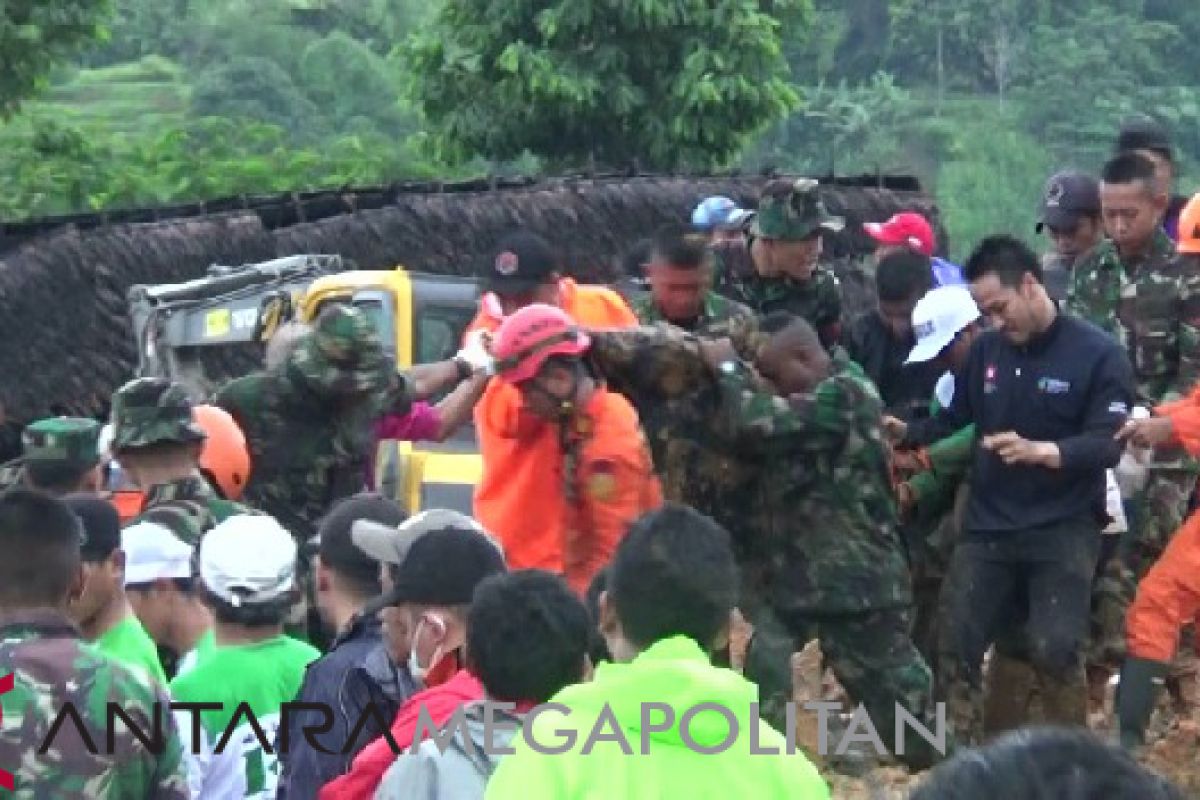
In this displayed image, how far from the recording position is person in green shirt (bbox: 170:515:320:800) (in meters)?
5.47

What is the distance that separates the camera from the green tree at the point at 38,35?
19609mm

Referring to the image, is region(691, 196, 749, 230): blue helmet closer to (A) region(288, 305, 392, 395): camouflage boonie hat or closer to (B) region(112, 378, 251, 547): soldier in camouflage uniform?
(A) region(288, 305, 392, 395): camouflage boonie hat

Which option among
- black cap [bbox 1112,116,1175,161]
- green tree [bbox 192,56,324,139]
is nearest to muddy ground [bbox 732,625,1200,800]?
black cap [bbox 1112,116,1175,161]

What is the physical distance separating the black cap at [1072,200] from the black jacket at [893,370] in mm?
1264

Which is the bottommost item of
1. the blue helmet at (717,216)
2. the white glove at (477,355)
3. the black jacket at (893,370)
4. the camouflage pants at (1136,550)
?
the camouflage pants at (1136,550)

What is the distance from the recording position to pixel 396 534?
560cm

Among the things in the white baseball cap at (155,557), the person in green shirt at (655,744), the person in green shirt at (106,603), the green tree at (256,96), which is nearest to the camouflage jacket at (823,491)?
the white baseball cap at (155,557)

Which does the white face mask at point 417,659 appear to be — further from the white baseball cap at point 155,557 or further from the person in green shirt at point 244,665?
the white baseball cap at point 155,557

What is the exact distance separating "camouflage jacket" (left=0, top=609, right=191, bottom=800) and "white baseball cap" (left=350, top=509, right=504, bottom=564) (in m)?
1.05

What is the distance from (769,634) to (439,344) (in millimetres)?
4529

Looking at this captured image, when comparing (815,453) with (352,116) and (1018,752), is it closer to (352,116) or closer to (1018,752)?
(1018,752)

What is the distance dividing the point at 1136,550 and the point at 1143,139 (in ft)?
7.17

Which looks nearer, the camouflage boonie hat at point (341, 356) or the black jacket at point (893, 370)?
the camouflage boonie hat at point (341, 356)

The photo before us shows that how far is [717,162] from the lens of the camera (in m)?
24.7
